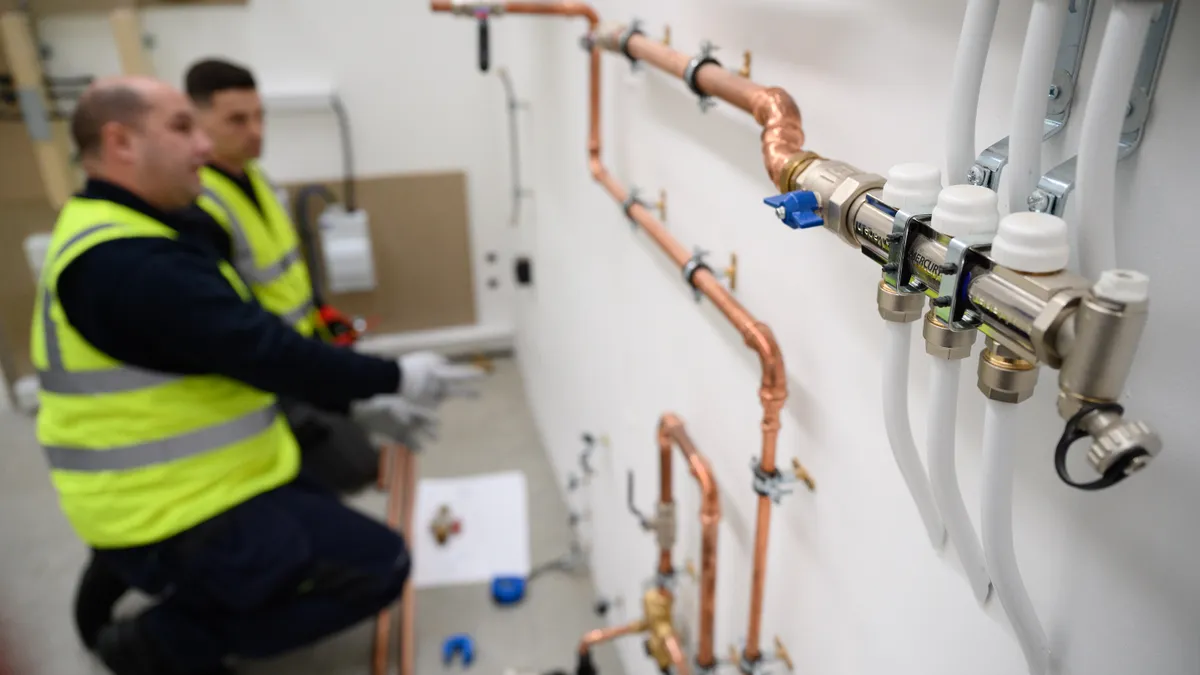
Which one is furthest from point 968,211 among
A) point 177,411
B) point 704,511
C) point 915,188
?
point 177,411

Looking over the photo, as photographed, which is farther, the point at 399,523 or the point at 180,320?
the point at 399,523

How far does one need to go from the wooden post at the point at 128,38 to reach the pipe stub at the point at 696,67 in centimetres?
226

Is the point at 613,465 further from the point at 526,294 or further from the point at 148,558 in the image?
the point at 526,294

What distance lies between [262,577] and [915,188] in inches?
56.8

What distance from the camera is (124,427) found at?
141 centimetres

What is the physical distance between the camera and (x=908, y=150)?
0.59 metres

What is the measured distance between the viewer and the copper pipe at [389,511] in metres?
1.79

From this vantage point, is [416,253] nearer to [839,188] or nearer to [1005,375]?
[839,188]

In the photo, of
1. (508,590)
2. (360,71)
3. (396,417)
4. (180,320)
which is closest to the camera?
(180,320)

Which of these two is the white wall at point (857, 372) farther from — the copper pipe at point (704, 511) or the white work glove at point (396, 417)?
the white work glove at point (396, 417)

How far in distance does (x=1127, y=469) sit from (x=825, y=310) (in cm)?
41

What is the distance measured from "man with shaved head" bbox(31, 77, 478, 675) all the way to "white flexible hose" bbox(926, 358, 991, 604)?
122 cm

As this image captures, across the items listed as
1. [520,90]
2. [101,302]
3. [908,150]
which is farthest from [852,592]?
[520,90]

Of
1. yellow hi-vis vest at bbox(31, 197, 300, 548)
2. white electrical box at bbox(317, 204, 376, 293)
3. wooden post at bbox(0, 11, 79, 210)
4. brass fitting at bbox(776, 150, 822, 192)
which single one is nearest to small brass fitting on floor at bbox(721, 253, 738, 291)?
brass fitting at bbox(776, 150, 822, 192)
